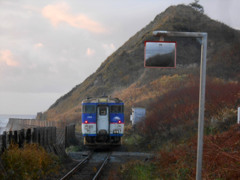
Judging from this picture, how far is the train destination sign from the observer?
24.7ft

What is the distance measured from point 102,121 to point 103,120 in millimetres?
93

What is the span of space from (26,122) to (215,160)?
40.3 m

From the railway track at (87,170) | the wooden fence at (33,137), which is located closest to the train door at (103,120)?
the railway track at (87,170)

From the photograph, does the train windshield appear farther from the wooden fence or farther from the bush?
the bush

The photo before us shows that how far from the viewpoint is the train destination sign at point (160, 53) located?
7.54 metres

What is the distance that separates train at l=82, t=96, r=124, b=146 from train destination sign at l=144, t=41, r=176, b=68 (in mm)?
16675

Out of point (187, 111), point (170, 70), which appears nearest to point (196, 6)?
point (170, 70)

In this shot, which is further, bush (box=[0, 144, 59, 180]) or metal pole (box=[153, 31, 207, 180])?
bush (box=[0, 144, 59, 180])

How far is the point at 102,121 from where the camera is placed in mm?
24234

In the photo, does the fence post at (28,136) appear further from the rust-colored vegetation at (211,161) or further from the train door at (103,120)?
the train door at (103,120)

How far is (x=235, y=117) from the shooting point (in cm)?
1719

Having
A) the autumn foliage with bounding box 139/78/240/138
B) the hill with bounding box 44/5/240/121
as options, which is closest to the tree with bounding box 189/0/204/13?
the hill with bounding box 44/5/240/121

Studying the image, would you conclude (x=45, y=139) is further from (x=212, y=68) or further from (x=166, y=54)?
(x=212, y=68)

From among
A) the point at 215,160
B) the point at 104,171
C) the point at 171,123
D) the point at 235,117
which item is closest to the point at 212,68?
the point at 171,123
